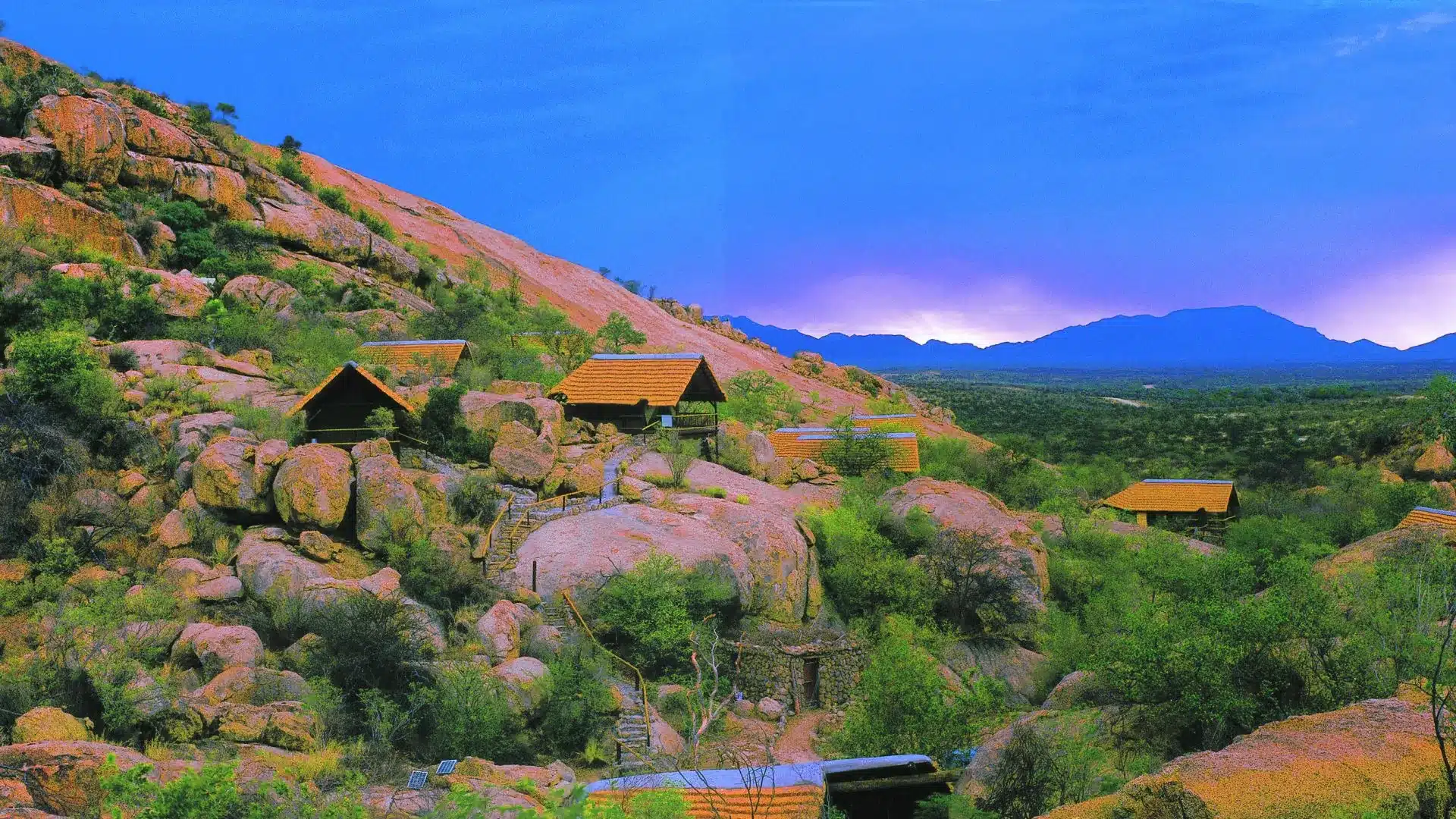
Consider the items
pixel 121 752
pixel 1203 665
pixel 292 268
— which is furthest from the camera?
pixel 292 268

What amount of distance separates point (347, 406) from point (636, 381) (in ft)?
31.8

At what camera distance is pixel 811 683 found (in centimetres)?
2070

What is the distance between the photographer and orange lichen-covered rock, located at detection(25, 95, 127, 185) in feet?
123

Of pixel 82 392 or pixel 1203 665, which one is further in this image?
pixel 82 392

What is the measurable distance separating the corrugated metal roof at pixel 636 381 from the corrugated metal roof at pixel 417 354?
4674mm

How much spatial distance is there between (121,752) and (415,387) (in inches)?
729

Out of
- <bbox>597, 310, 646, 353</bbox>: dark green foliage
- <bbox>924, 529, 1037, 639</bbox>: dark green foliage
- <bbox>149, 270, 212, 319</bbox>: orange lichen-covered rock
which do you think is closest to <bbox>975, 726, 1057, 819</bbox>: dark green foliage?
<bbox>924, 529, 1037, 639</bbox>: dark green foliage

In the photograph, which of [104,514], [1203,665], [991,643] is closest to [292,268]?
[104,514]

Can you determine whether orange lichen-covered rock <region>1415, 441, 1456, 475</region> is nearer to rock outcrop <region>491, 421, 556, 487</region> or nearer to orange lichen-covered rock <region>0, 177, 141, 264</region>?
rock outcrop <region>491, 421, 556, 487</region>

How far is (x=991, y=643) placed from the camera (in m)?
23.4

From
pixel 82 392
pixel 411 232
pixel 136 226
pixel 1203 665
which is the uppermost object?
pixel 411 232

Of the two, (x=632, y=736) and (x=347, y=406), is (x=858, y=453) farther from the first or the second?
(x=632, y=736)

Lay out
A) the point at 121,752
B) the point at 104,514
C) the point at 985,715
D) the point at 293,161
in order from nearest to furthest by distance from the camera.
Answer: the point at 121,752 < the point at 985,715 < the point at 104,514 < the point at 293,161

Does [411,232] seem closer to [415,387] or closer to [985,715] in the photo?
[415,387]
